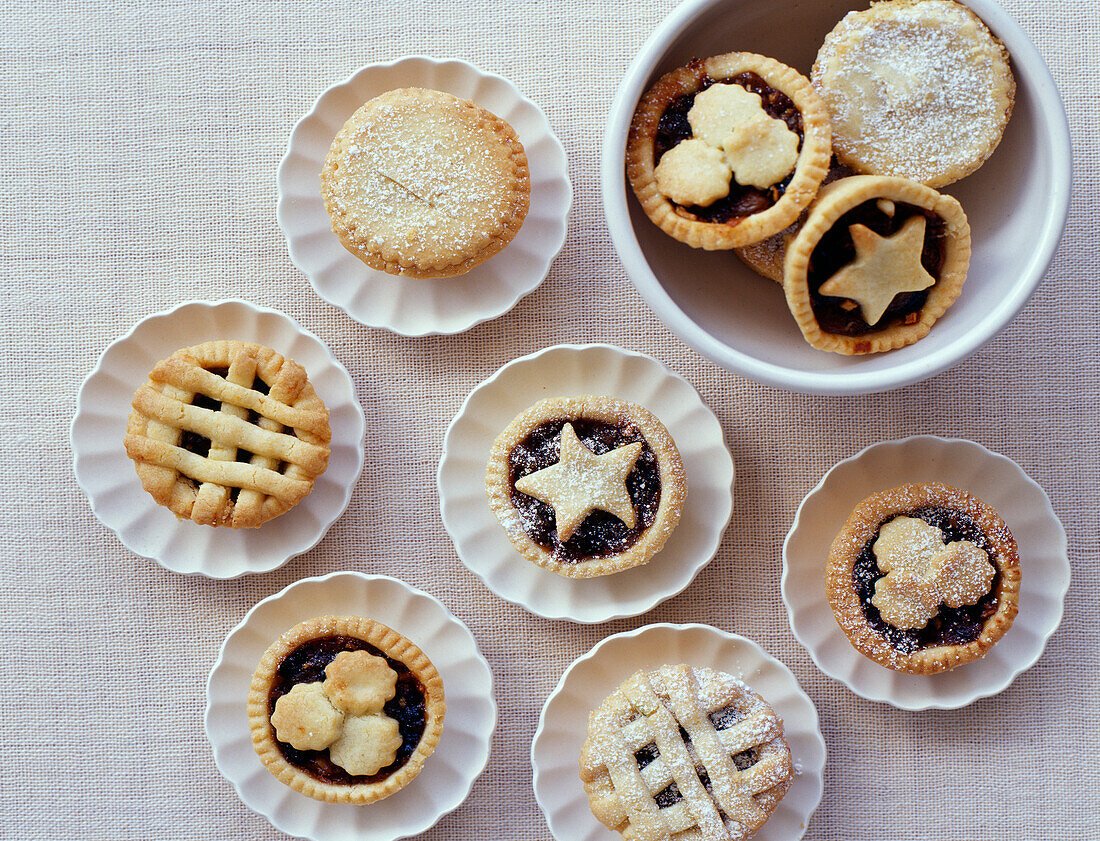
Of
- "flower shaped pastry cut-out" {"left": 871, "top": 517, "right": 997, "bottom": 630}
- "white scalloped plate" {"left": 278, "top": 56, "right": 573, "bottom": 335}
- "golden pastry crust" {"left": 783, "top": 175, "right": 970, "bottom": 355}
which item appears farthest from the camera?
"white scalloped plate" {"left": 278, "top": 56, "right": 573, "bottom": 335}

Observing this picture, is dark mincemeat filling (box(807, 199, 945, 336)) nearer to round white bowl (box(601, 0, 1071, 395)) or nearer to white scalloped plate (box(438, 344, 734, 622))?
round white bowl (box(601, 0, 1071, 395))

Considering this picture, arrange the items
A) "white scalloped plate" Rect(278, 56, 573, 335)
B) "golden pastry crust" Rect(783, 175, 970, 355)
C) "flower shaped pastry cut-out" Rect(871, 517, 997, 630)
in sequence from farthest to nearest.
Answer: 1. "white scalloped plate" Rect(278, 56, 573, 335)
2. "flower shaped pastry cut-out" Rect(871, 517, 997, 630)
3. "golden pastry crust" Rect(783, 175, 970, 355)

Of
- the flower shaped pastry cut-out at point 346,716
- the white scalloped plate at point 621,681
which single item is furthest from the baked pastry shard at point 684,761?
the flower shaped pastry cut-out at point 346,716

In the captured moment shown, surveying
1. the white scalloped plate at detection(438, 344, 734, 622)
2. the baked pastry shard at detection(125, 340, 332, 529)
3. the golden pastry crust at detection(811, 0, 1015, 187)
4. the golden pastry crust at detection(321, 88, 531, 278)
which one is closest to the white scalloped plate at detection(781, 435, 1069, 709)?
the white scalloped plate at detection(438, 344, 734, 622)

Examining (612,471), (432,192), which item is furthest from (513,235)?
(612,471)

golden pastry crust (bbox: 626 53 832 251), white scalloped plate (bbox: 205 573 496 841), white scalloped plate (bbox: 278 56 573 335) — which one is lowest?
white scalloped plate (bbox: 205 573 496 841)

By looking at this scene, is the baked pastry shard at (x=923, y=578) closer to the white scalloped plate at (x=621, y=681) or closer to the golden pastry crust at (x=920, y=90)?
the white scalloped plate at (x=621, y=681)

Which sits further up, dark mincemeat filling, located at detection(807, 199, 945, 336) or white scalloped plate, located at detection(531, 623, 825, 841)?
dark mincemeat filling, located at detection(807, 199, 945, 336)
